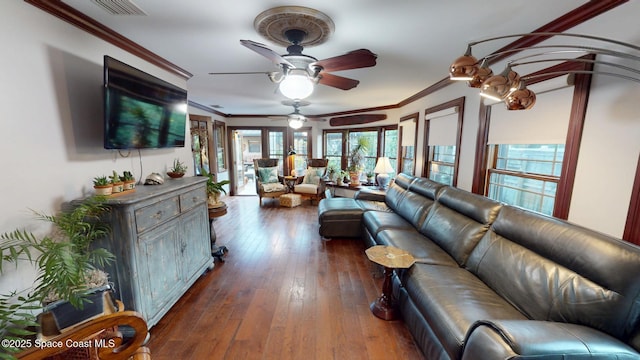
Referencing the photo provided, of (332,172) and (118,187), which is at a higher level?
(118,187)

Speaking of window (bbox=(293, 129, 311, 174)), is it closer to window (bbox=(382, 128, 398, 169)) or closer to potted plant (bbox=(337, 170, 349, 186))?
potted plant (bbox=(337, 170, 349, 186))

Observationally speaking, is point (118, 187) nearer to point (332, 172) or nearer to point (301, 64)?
point (301, 64)

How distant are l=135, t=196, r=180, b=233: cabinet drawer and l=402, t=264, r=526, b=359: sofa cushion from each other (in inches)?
81.1

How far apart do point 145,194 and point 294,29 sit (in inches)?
64.7

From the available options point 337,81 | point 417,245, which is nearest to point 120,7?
point 337,81

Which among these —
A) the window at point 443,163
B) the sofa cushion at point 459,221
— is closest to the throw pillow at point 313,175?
the window at point 443,163

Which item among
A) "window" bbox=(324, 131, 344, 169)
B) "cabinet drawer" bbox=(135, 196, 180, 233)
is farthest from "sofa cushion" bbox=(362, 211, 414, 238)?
"window" bbox=(324, 131, 344, 169)

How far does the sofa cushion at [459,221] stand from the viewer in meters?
2.10

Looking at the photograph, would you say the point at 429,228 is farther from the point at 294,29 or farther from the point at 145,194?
the point at 145,194

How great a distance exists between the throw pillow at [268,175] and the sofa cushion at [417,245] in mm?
3780

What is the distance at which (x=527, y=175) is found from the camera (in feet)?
7.22

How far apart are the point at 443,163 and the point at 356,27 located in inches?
102

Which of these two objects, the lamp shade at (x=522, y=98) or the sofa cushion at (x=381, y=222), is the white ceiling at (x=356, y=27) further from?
the sofa cushion at (x=381, y=222)

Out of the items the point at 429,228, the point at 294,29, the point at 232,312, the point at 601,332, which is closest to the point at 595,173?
the point at 601,332
